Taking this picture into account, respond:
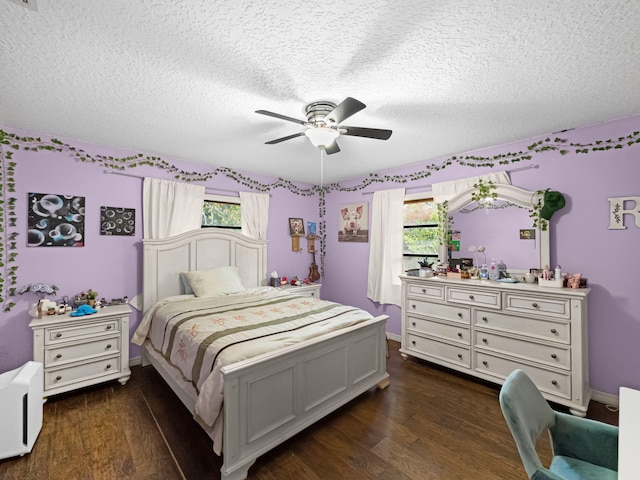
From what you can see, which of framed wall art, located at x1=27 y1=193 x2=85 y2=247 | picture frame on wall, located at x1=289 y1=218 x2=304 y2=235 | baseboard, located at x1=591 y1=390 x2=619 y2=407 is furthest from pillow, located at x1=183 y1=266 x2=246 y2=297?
baseboard, located at x1=591 y1=390 x2=619 y2=407

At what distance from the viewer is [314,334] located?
228cm

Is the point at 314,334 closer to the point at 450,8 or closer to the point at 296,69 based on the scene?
the point at 296,69

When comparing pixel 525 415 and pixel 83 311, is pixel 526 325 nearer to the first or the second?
pixel 525 415

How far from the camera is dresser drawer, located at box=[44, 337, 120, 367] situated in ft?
8.39

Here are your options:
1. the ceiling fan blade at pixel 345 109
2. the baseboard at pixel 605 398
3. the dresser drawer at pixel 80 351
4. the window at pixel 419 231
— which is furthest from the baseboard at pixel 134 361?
the baseboard at pixel 605 398

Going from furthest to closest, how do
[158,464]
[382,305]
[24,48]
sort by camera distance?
[382,305] < [158,464] < [24,48]

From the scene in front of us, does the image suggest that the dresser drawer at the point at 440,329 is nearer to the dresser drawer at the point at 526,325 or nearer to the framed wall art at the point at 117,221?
the dresser drawer at the point at 526,325

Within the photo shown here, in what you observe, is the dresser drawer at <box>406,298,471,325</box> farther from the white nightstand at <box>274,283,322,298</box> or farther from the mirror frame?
the white nightstand at <box>274,283,322,298</box>

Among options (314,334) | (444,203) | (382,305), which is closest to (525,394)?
(314,334)

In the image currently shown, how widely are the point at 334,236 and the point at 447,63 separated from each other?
359 cm

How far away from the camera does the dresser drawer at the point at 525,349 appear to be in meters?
2.46

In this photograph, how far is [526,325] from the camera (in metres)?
2.65

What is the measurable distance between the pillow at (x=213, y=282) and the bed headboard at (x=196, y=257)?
198 millimetres

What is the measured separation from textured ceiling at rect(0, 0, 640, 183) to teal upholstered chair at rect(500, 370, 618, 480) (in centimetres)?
172
